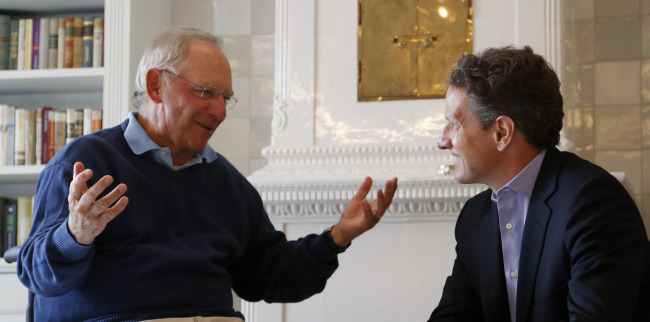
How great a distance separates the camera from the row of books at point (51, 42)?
10.6 feet

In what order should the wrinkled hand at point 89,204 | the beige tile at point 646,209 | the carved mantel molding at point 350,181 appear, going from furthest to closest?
the beige tile at point 646,209, the carved mantel molding at point 350,181, the wrinkled hand at point 89,204

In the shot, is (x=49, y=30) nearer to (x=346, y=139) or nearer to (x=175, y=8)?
(x=175, y=8)

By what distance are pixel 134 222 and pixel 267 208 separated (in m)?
0.99

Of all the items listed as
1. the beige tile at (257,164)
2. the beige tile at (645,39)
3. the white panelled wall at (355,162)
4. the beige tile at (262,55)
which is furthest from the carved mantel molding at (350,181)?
the beige tile at (645,39)

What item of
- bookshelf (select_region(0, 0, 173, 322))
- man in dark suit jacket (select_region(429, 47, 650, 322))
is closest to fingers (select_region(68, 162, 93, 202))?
man in dark suit jacket (select_region(429, 47, 650, 322))

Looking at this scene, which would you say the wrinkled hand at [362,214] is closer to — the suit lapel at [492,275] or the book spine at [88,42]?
the suit lapel at [492,275]

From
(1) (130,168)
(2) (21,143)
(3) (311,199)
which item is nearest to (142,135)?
(1) (130,168)

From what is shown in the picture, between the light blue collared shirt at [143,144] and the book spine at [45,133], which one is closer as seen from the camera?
the light blue collared shirt at [143,144]

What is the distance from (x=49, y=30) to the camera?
327 centimetres

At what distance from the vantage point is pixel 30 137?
325cm

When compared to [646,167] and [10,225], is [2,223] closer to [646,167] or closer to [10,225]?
[10,225]

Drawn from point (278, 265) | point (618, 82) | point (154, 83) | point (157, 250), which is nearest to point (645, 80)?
point (618, 82)

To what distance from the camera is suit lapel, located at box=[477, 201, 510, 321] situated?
1762 millimetres

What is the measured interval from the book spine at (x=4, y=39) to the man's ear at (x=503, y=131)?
7.45 ft
